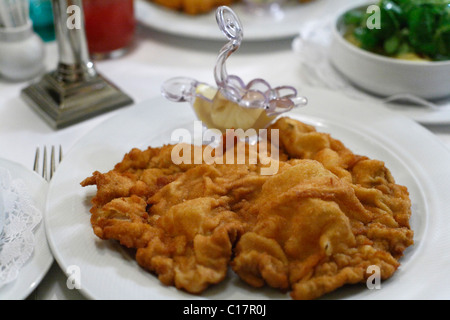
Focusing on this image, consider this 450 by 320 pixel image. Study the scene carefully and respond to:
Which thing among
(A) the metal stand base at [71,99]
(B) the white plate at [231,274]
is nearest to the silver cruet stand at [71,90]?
(A) the metal stand base at [71,99]

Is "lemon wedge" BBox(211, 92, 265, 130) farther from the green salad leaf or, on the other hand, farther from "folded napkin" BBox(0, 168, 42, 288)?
the green salad leaf

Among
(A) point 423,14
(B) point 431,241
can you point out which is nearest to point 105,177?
(B) point 431,241

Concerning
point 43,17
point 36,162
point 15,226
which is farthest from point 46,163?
point 43,17

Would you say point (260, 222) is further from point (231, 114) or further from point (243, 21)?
point (243, 21)

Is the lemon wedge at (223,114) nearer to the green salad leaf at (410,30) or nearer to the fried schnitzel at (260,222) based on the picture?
the fried schnitzel at (260,222)

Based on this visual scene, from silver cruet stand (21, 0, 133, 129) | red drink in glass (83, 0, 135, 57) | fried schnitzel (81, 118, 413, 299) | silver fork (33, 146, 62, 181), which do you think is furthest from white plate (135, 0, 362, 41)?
fried schnitzel (81, 118, 413, 299)
